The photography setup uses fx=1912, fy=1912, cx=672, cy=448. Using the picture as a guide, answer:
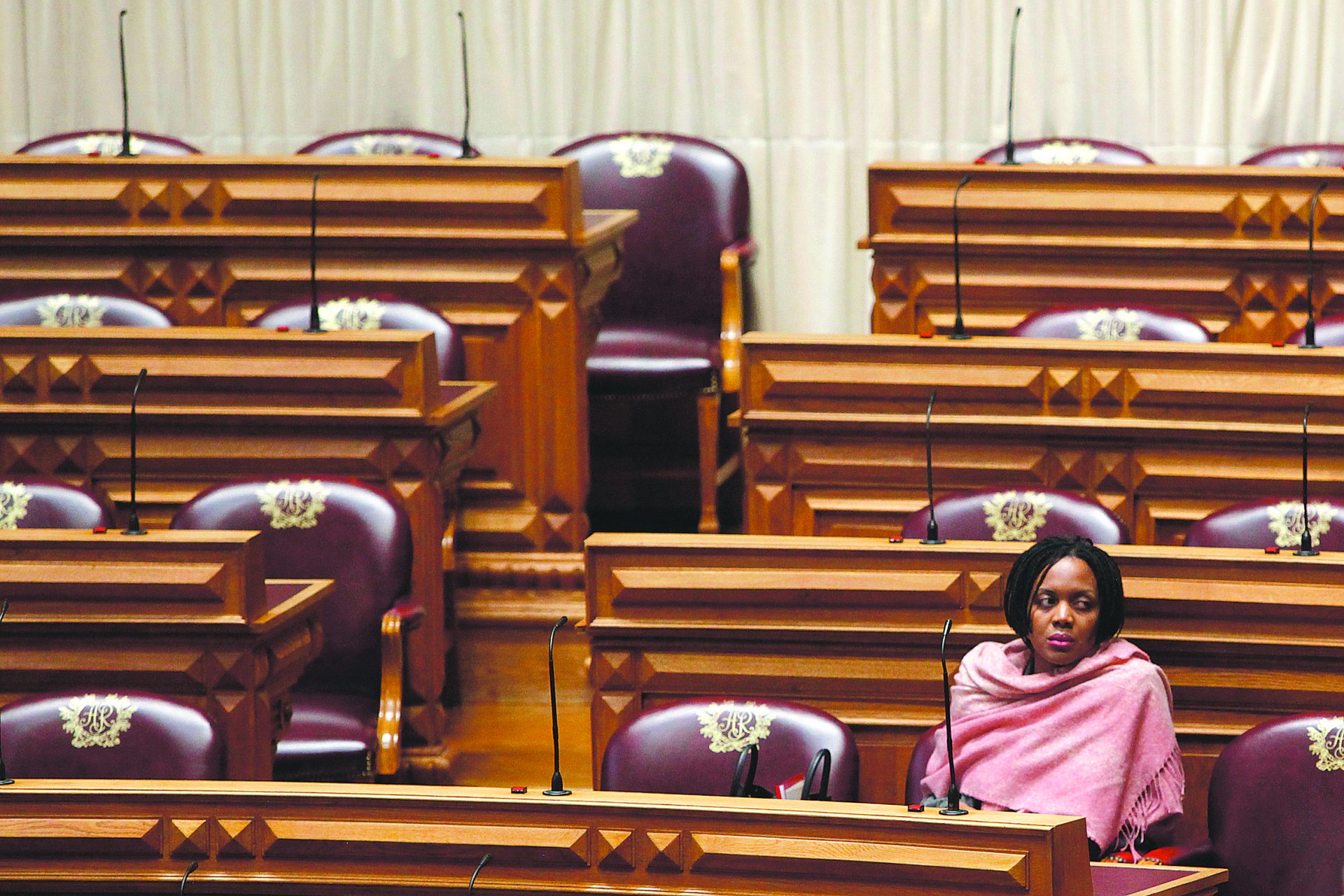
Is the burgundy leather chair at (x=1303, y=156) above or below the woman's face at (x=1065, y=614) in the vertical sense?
above

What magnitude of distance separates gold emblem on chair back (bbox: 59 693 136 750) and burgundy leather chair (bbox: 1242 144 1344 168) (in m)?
2.05

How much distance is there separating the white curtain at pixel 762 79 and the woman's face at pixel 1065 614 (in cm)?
166

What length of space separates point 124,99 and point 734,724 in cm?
191

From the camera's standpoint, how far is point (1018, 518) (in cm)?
192

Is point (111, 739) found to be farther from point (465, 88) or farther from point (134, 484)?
point (465, 88)

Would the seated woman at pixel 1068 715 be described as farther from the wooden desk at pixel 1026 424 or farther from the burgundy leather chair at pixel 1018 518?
the wooden desk at pixel 1026 424

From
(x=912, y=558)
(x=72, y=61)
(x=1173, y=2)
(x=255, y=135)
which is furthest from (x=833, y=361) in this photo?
(x=72, y=61)

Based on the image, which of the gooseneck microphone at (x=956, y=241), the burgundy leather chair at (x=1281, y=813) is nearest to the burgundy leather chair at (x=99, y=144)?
the gooseneck microphone at (x=956, y=241)

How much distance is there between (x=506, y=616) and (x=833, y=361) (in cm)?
53

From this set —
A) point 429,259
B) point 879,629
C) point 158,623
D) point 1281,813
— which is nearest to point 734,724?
point 879,629

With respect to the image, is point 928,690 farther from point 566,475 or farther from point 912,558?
point 566,475

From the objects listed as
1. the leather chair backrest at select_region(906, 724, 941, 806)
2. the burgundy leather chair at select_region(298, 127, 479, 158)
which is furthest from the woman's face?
the burgundy leather chair at select_region(298, 127, 479, 158)

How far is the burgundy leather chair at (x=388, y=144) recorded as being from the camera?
3139mm

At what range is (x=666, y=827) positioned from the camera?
50.0 inches
